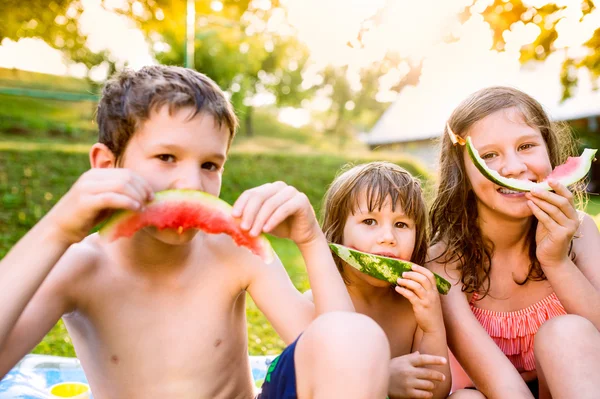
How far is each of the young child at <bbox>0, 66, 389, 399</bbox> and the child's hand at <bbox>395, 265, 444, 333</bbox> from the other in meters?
0.42

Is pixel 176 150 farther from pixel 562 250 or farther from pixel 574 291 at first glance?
pixel 574 291

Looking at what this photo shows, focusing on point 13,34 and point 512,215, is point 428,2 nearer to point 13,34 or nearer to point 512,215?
point 512,215

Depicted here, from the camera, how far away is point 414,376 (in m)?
2.45

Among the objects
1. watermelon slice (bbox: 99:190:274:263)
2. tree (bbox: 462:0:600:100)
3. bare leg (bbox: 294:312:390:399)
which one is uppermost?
tree (bbox: 462:0:600:100)

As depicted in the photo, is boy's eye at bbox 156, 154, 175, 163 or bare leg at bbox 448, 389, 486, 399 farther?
bare leg at bbox 448, 389, 486, 399

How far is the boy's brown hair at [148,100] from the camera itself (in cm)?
227

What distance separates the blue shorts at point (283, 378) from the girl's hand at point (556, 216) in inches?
57.5

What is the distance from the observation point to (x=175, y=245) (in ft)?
7.89

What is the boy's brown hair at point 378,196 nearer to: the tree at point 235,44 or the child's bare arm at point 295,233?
the child's bare arm at point 295,233

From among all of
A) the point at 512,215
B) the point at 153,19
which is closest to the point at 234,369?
the point at 512,215

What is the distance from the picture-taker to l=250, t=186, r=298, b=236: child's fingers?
6.66 feet

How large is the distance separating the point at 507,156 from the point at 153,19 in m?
7.10

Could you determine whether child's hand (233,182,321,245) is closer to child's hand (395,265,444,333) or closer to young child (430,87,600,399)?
child's hand (395,265,444,333)

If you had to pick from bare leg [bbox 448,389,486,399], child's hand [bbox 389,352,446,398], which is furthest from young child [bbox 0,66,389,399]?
bare leg [bbox 448,389,486,399]
